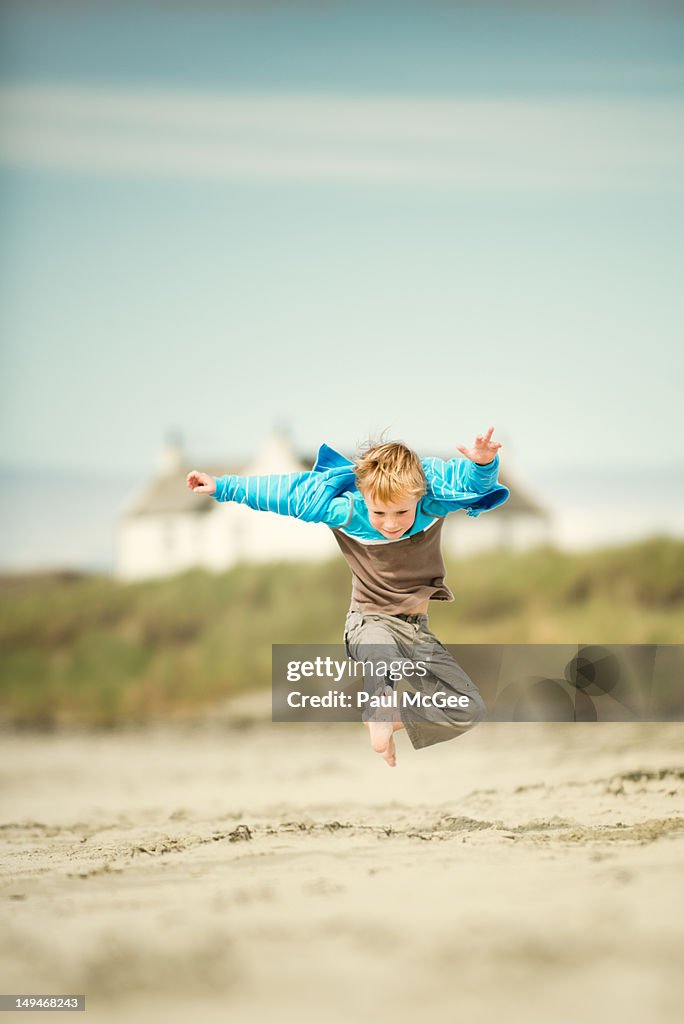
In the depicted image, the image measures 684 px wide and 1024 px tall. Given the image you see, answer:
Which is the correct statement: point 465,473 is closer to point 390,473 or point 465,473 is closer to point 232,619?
point 390,473

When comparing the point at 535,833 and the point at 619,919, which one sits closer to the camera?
the point at 619,919

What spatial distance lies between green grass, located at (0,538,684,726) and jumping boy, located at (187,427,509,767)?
7.15 metres

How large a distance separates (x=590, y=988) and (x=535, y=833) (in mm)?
1206

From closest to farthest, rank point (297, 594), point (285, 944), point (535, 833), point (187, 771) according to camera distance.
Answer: point (285, 944), point (535, 833), point (187, 771), point (297, 594)

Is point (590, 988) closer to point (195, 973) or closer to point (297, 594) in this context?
point (195, 973)

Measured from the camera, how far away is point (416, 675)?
271 centimetres

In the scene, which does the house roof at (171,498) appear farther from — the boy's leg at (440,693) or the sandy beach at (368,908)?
the boy's leg at (440,693)

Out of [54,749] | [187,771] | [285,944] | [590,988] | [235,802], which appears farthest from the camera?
[54,749]

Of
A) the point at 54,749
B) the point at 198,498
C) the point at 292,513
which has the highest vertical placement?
the point at 198,498

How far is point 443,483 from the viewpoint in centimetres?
269

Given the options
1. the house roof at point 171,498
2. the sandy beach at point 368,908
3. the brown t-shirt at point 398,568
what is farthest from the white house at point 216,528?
the brown t-shirt at point 398,568

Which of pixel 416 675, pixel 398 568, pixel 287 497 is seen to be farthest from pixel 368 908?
pixel 287 497

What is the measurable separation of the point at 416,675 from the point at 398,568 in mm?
251

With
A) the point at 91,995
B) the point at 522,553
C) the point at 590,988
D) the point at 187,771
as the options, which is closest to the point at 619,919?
the point at 590,988
